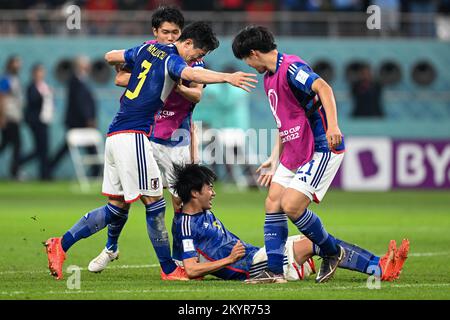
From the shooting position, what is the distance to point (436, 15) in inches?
1064

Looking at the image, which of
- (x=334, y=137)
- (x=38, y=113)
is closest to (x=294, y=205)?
(x=334, y=137)

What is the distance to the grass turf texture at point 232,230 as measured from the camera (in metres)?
8.46

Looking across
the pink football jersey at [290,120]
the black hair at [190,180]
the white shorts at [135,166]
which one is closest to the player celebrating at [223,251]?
the black hair at [190,180]

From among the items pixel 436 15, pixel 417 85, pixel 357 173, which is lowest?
pixel 357 173

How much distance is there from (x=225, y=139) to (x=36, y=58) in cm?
668

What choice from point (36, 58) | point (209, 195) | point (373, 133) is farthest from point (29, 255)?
point (36, 58)

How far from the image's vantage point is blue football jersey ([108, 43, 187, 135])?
955 centimetres

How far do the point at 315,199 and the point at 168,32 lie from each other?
226 cm

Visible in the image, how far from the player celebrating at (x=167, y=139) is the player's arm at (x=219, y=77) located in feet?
2.70

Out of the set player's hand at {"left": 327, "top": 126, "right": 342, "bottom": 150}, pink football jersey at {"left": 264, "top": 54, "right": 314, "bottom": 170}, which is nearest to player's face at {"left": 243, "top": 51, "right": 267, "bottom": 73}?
pink football jersey at {"left": 264, "top": 54, "right": 314, "bottom": 170}

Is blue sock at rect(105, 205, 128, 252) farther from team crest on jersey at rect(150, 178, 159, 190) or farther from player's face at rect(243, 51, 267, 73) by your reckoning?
player's face at rect(243, 51, 267, 73)

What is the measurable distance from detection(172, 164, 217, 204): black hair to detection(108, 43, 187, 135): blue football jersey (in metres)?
0.49

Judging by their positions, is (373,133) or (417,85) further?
(417,85)
